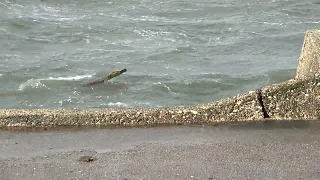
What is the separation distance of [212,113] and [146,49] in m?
13.6

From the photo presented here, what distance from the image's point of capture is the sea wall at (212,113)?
21.1ft

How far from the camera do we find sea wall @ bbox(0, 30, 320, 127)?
6.43 metres

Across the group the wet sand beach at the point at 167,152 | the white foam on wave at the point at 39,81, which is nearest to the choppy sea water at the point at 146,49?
the white foam on wave at the point at 39,81

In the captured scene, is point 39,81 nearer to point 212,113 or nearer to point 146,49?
point 146,49

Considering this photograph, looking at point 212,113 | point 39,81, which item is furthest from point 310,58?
point 39,81

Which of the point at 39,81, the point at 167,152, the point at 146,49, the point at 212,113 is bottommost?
the point at 39,81

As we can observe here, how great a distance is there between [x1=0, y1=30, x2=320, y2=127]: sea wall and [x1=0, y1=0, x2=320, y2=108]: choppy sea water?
7.42 metres

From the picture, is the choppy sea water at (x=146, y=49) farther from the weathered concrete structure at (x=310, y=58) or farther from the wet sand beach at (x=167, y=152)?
the wet sand beach at (x=167, y=152)

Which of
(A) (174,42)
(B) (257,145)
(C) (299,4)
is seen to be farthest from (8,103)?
(C) (299,4)

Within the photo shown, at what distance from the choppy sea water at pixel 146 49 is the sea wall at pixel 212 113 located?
7416 millimetres

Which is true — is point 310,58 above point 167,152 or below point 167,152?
above

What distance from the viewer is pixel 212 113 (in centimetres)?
649

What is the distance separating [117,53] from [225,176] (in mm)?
14456

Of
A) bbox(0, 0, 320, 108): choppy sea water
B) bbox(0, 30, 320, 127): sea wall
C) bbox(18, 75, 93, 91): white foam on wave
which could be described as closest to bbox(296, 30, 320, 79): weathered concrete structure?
bbox(0, 30, 320, 127): sea wall
